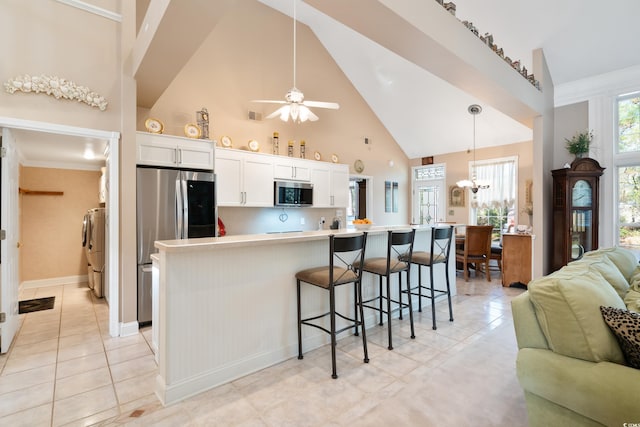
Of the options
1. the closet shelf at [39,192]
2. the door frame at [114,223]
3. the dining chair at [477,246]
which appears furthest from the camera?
the dining chair at [477,246]

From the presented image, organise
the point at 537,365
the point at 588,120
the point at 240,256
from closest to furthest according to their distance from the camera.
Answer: the point at 537,365 → the point at 240,256 → the point at 588,120

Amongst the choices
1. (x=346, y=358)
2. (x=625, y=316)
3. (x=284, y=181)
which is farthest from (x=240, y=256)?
(x=284, y=181)

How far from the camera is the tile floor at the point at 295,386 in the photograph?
71.6 inches

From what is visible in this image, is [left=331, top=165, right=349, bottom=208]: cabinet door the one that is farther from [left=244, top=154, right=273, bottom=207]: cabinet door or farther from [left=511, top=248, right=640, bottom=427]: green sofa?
[left=511, top=248, right=640, bottom=427]: green sofa

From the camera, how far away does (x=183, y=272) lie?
2043mm

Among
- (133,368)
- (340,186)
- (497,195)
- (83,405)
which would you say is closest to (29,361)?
(133,368)

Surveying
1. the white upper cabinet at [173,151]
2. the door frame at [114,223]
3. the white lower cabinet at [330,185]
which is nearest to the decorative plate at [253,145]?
the white upper cabinet at [173,151]

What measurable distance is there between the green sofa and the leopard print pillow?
23 mm

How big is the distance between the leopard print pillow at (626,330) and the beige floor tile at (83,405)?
2824 mm

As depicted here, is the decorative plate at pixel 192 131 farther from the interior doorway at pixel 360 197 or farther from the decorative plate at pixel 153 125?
the interior doorway at pixel 360 197

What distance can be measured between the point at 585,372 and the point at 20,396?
335 cm

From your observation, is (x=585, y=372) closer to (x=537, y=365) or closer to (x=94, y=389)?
(x=537, y=365)

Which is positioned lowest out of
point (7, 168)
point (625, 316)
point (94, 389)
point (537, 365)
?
point (94, 389)

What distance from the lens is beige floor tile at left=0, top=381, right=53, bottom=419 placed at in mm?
1937
